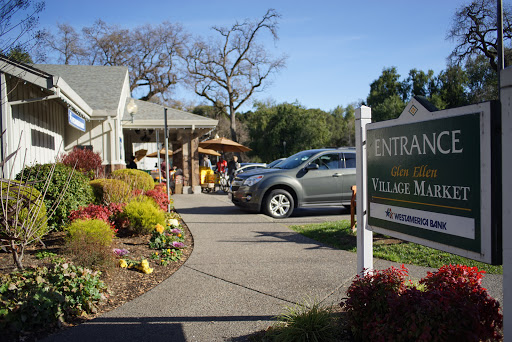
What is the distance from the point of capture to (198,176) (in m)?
18.8

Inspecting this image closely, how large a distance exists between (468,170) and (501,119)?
39 cm

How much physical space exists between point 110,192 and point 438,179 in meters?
7.34

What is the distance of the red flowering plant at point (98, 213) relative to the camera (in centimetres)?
692

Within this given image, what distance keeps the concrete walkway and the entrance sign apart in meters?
1.39

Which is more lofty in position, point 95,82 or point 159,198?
point 95,82

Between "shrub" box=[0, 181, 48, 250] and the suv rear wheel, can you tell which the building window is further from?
the suv rear wheel

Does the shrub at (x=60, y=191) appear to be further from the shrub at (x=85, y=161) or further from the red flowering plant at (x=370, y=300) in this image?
the red flowering plant at (x=370, y=300)

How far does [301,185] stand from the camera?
10.7 m

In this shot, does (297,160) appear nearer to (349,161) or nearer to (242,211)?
(349,161)

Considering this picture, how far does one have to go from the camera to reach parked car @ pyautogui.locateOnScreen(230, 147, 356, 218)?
10555 mm

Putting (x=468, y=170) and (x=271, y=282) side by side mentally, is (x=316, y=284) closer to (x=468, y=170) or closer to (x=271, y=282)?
(x=271, y=282)

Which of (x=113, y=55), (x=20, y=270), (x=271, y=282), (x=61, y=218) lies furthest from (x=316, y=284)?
(x=113, y=55)

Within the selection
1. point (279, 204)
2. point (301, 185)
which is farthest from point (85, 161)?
point (301, 185)

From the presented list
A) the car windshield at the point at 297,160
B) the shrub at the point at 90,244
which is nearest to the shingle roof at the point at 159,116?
the car windshield at the point at 297,160
